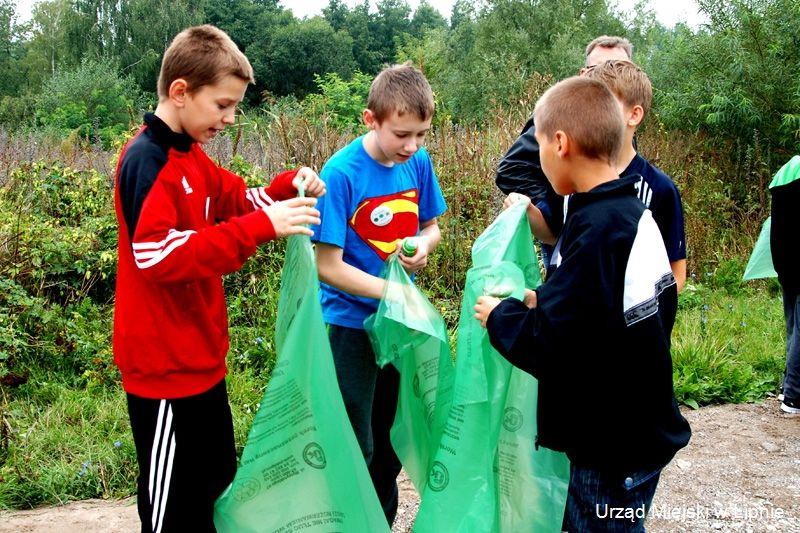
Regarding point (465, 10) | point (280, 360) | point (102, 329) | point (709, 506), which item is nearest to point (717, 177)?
point (709, 506)

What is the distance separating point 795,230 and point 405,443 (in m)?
3.00

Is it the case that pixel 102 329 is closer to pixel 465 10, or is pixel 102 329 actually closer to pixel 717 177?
pixel 717 177

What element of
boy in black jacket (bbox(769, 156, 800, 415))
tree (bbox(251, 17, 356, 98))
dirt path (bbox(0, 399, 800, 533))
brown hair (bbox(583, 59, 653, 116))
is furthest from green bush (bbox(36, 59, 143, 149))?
brown hair (bbox(583, 59, 653, 116))

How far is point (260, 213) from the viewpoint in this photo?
2.07 m

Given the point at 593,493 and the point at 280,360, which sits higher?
the point at 280,360

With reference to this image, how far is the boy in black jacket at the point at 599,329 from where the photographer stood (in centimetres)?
186

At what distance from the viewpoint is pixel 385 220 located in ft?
8.38

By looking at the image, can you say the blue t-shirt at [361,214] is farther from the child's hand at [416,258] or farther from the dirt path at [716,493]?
the dirt path at [716,493]

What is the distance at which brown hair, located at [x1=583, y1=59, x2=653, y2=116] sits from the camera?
2531 mm

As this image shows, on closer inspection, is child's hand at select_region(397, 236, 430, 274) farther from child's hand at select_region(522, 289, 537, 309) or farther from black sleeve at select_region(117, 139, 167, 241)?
black sleeve at select_region(117, 139, 167, 241)

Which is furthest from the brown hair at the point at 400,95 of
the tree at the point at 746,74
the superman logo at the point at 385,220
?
the tree at the point at 746,74

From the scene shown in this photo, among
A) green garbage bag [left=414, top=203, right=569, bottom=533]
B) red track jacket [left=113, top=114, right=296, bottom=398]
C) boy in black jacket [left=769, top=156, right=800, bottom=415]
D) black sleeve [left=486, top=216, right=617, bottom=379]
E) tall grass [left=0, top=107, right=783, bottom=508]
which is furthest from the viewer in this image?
boy in black jacket [left=769, top=156, right=800, bottom=415]

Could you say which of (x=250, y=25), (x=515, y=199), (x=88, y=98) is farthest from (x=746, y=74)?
(x=250, y=25)

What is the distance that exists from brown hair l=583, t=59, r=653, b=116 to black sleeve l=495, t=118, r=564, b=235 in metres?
0.34
